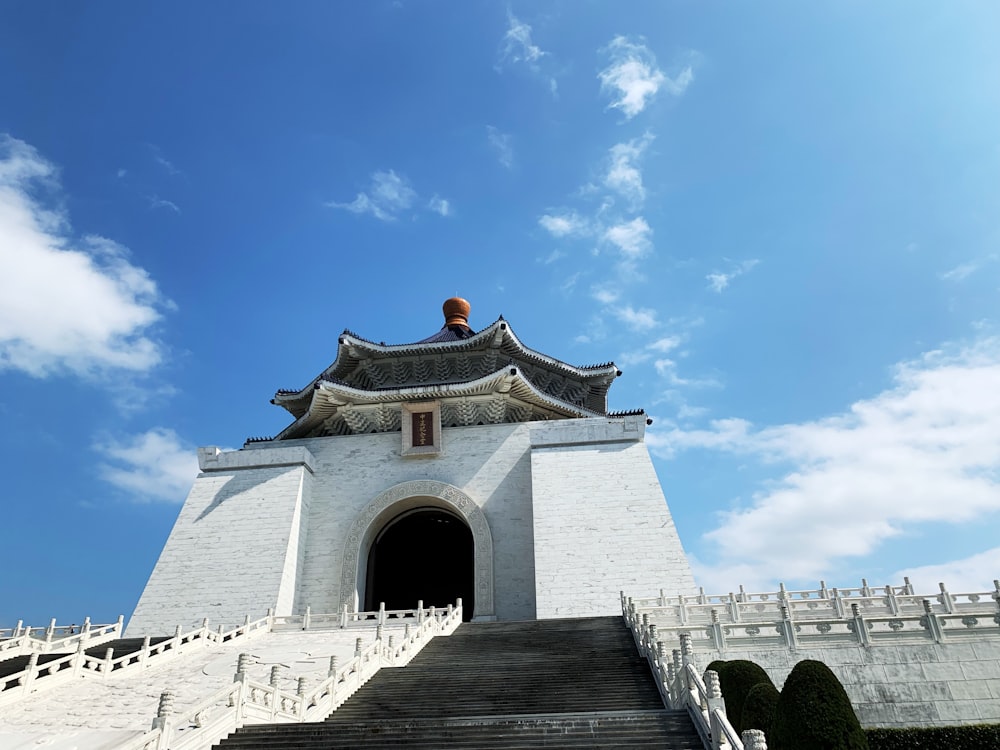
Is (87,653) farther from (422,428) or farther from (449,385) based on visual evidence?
(449,385)

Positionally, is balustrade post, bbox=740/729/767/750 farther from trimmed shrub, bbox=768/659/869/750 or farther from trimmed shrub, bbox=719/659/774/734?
trimmed shrub, bbox=719/659/774/734

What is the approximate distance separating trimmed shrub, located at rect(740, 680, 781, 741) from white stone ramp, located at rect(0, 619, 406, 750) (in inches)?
213

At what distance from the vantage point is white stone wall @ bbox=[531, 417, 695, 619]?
1768cm

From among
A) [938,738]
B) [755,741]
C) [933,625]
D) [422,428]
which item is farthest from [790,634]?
[422,428]

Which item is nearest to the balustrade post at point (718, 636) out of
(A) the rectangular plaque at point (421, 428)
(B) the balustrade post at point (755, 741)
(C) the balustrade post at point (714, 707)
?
(C) the balustrade post at point (714, 707)

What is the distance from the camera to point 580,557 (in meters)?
18.3

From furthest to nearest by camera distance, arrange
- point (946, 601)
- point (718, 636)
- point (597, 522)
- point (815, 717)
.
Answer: point (597, 522) < point (946, 601) < point (718, 636) < point (815, 717)

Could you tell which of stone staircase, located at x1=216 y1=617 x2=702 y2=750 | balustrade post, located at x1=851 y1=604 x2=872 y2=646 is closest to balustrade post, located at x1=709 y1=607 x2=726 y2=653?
stone staircase, located at x1=216 y1=617 x2=702 y2=750

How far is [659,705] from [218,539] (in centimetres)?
1524

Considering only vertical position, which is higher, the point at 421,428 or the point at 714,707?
the point at 421,428

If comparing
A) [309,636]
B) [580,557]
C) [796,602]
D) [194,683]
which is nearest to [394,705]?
[194,683]

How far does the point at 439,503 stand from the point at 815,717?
15701mm

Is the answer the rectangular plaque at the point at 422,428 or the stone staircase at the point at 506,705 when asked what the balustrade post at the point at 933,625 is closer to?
the stone staircase at the point at 506,705

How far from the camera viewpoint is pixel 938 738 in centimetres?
909
